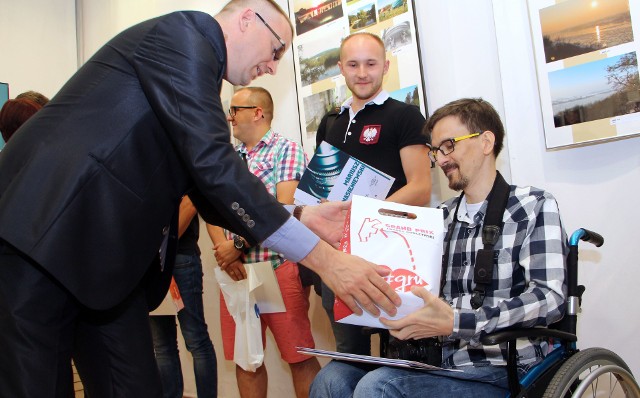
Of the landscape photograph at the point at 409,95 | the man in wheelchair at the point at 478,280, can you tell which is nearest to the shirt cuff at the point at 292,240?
the man in wheelchair at the point at 478,280

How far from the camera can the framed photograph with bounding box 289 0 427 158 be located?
2711 mm

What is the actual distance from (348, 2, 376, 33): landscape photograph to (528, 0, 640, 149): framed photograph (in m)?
0.85

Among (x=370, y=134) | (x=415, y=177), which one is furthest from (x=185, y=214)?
(x=415, y=177)

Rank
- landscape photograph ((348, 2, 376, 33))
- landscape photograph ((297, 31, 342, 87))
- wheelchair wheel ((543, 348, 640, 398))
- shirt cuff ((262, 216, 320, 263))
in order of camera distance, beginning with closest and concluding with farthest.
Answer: shirt cuff ((262, 216, 320, 263)), wheelchair wheel ((543, 348, 640, 398)), landscape photograph ((348, 2, 376, 33)), landscape photograph ((297, 31, 342, 87))

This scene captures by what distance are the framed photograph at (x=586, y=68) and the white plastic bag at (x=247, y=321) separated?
57.4 inches

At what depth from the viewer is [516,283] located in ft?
5.30

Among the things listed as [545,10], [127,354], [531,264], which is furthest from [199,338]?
[545,10]

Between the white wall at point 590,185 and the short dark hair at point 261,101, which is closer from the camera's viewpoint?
the white wall at point 590,185

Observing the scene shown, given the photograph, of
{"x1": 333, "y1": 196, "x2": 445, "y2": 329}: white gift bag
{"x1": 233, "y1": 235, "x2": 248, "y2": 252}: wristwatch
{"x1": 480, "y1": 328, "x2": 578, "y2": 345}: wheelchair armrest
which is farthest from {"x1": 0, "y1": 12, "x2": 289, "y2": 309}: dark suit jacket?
{"x1": 233, "y1": 235, "x2": 248, "y2": 252}: wristwatch

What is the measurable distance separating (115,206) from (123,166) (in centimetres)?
8

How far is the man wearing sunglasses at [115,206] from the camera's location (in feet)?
3.54

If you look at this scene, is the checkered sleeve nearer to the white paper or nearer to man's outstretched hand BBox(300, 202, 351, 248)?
man's outstretched hand BBox(300, 202, 351, 248)

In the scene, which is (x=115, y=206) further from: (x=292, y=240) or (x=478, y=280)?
(x=478, y=280)

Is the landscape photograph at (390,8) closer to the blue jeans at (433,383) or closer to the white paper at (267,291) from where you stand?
the white paper at (267,291)
